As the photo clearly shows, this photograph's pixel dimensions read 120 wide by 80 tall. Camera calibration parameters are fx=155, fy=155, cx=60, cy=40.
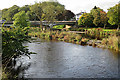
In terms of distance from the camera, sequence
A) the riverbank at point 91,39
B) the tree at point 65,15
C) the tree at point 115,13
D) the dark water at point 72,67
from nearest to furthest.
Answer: the dark water at point 72,67
the riverbank at point 91,39
the tree at point 115,13
the tree at point 65,15

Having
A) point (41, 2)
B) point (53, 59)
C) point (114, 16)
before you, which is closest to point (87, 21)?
point (114, 16)

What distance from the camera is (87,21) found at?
47750 millimetres

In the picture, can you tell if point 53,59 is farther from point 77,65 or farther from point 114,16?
point 114,16

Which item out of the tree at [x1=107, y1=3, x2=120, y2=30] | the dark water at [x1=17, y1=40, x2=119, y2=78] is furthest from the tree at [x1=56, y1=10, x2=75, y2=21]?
the dark water at [x1=17, y1=40, x2=119, y2=78]

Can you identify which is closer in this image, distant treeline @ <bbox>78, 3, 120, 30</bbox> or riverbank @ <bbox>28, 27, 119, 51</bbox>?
riverbank @ <bbox>28, 27, 119, 51</bbox>

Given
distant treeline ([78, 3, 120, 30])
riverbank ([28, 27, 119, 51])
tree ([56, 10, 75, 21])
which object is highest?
tree ([56, 10, 75, 21])

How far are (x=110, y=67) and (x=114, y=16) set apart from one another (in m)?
29.0

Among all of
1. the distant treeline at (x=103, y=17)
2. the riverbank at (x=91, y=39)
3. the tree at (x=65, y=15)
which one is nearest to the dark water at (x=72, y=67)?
the riverbank at (x=91, y=39)

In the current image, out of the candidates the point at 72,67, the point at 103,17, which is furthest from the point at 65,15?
the point at 72,67

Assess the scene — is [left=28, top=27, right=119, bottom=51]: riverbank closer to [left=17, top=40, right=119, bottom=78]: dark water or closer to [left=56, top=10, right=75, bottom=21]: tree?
[left=17, top=40, right=119, bottom=78]: dark water

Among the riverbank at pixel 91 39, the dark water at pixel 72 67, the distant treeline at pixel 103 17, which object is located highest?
the distant treeline at pixel 103 17

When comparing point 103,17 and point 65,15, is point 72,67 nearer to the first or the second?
point 103,17

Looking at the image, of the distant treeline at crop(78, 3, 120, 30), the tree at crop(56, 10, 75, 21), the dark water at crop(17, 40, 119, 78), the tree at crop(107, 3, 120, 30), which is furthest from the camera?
the tree at crop(56, 10, 75, 21)

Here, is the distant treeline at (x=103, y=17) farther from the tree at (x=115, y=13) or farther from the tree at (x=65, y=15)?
the tree at (x=65, y=15)
